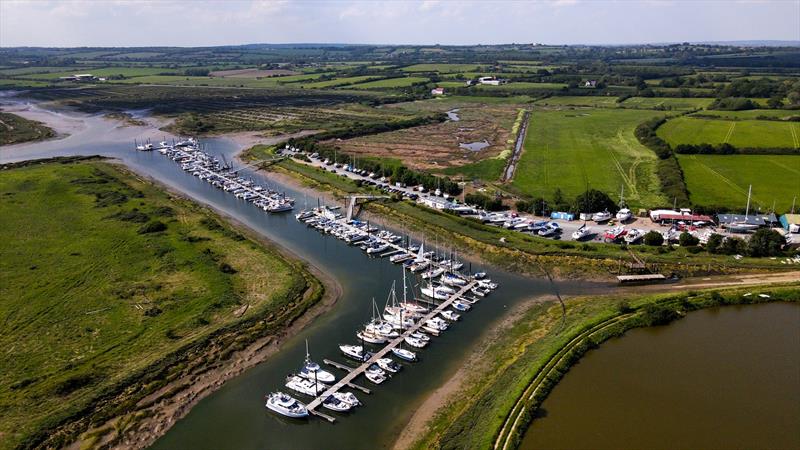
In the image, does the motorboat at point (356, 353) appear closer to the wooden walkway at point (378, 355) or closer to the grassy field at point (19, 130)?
the wooden walkway at point (378, 355)

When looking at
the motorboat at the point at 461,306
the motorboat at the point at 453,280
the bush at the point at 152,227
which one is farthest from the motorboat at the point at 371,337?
the bush at the point at 152,227

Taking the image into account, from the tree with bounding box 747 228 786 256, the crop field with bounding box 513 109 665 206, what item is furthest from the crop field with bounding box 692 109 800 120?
the tree with bounding box 747 228 786 256

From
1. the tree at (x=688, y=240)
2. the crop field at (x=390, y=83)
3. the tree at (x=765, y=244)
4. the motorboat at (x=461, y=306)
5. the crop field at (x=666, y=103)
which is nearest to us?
the motorboat at (x=461, y=306)

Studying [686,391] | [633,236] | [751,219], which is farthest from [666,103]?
[686,391]

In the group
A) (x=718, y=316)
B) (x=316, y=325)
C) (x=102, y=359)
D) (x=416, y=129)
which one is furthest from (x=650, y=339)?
(x=416, y=129)

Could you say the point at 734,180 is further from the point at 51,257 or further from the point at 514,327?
the point at 51,257

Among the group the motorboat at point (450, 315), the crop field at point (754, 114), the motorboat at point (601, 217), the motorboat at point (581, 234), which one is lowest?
the motorboat at point (450, 315)
